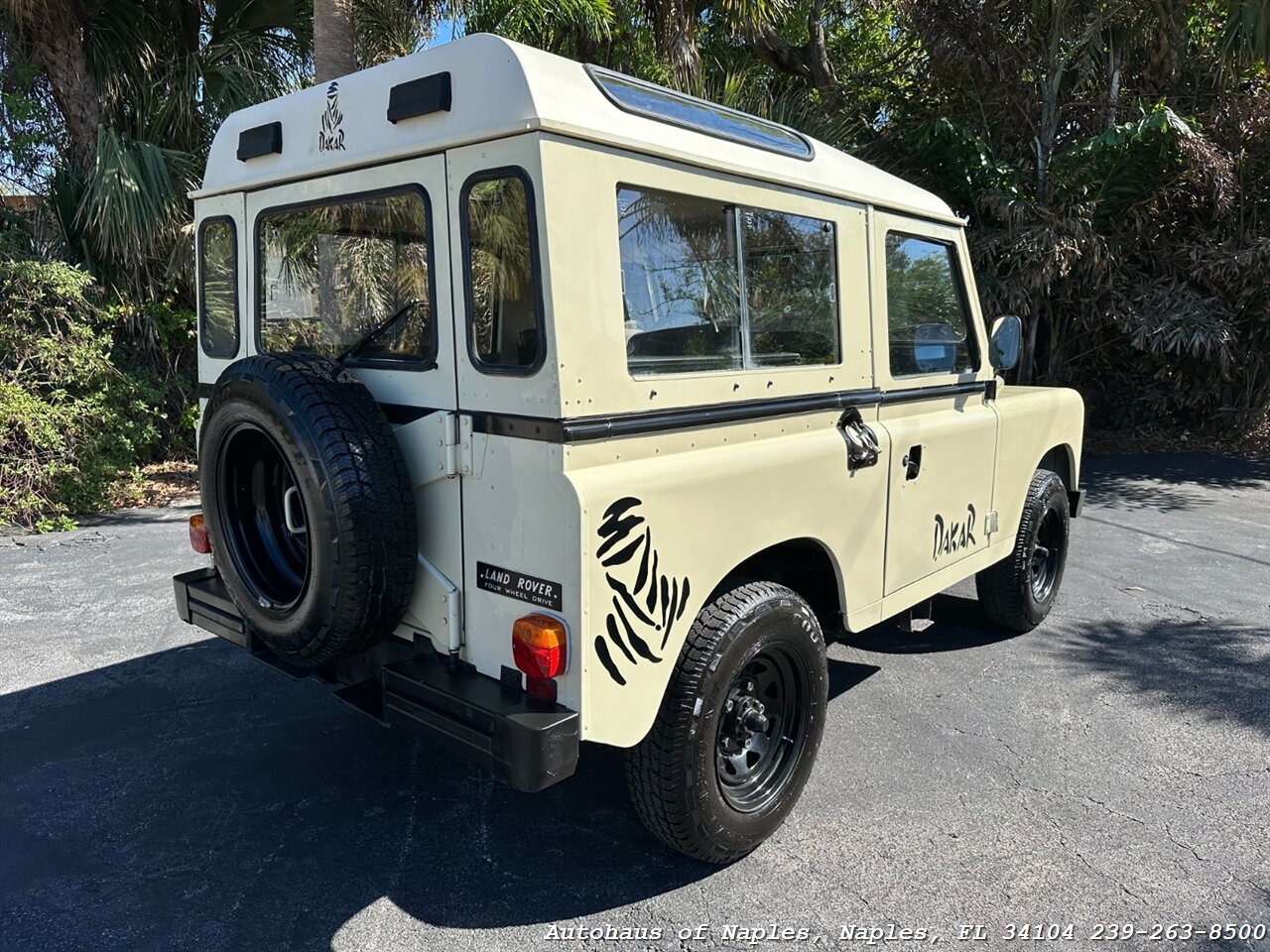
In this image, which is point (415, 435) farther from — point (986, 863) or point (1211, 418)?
point (1211, 418)

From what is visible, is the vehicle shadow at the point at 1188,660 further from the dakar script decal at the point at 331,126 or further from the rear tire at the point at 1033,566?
the dakar script decal at the point at 331,126

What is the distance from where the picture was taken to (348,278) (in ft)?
9.98

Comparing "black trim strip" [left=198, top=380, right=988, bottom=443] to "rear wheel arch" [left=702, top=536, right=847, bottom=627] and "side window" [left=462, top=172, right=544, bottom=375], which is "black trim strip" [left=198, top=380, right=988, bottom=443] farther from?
"rear wheel arch" [left=702, top=536, right=847, bottom=627]

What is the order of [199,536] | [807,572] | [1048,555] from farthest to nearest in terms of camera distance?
[1048,555], [199,536], [807,572]

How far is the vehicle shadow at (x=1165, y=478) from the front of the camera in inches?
330

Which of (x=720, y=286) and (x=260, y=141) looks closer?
(x=720, y=286)

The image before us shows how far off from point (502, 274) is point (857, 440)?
1.46 meters

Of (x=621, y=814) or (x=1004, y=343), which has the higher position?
(x=1004, y=343)

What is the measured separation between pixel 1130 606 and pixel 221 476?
4942mm

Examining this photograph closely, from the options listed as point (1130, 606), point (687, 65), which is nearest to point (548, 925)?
point (1130, 606)

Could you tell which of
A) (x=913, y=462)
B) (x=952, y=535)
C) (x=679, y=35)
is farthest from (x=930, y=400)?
(x=679, y=35)

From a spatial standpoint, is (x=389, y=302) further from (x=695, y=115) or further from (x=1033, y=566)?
(x=1033, y=566)

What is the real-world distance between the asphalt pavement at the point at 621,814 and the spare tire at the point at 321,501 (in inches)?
30.1

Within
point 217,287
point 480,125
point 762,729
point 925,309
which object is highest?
point 480,125
